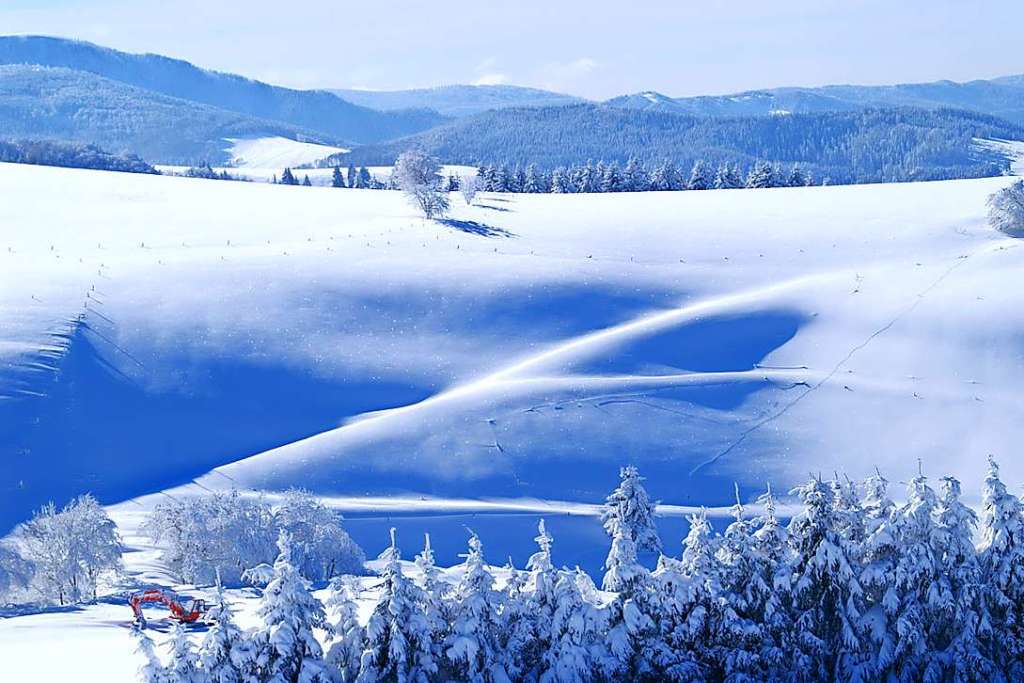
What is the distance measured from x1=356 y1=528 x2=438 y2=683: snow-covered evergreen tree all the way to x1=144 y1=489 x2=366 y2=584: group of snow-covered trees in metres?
14.4

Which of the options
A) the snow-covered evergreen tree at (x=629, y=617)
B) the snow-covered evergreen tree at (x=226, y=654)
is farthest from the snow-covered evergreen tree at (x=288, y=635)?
the snow-covered evergreen tree at (x=629, y=617)

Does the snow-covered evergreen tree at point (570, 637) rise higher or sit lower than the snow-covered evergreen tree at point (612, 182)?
lower

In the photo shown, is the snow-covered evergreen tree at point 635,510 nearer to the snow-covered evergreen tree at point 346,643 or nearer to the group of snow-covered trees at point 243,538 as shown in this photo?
the snow-covered evergreen tree at point 346,643

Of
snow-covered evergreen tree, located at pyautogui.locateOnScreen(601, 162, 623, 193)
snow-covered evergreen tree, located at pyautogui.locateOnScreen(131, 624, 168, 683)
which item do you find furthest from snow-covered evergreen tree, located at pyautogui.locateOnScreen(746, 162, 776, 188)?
snow-covered evergreen tree, located at pyautogui.locateOnScreen(131, 624, 168, 683)

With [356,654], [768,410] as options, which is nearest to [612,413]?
[768,410]

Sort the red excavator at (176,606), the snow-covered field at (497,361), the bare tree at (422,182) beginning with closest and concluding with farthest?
the red excavator at (176,606), the snow-covered field at (497,361), the bare tree at (422,182)

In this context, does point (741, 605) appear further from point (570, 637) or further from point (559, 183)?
point (559, 183)

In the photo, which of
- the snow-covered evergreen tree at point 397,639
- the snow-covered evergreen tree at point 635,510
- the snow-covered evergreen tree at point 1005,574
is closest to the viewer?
the snow-covered evergreen tree at point 397,639

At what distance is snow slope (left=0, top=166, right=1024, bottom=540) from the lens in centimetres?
4956

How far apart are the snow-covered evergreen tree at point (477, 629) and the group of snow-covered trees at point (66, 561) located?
17220 mm

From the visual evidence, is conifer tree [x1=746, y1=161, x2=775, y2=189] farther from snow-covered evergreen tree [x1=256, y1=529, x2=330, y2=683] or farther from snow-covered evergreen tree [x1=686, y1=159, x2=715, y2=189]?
snow-covered evergreen tree [x1=256, y1=529, x2=330, y2=683]

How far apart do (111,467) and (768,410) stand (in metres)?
31.8

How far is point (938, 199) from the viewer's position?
284 ft

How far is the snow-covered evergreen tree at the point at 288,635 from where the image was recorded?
2123cm
